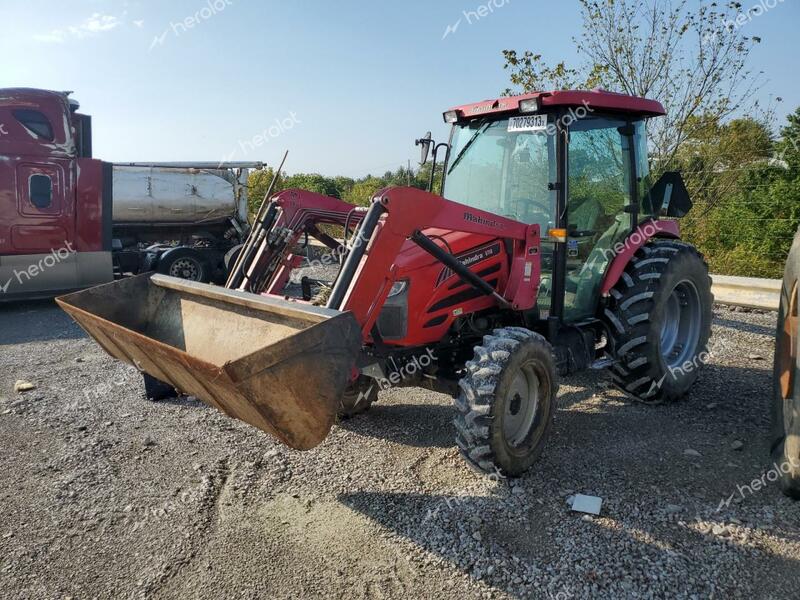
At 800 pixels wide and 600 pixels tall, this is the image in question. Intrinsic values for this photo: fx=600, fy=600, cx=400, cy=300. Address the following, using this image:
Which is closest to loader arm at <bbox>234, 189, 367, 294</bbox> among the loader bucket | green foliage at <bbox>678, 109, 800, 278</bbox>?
the loader bucket

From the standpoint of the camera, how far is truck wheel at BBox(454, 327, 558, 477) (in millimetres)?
3383

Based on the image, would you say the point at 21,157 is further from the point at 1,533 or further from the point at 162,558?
the point at 162,558

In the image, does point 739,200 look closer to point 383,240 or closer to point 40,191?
point 383,240

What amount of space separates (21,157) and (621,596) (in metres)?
9.30

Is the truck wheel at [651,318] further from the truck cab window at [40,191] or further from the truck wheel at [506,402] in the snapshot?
the truck cab window at [40,191]

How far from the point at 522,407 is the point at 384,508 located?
111cm

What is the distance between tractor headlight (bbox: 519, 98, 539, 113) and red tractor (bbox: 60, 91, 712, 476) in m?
0.02

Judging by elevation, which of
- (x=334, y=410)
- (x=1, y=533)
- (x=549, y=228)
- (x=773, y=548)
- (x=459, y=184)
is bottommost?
(x=1, y=533)

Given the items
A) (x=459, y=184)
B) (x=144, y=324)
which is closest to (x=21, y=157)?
(x=144, y=324)

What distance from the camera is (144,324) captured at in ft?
13.1

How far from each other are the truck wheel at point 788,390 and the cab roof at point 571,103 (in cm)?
165
